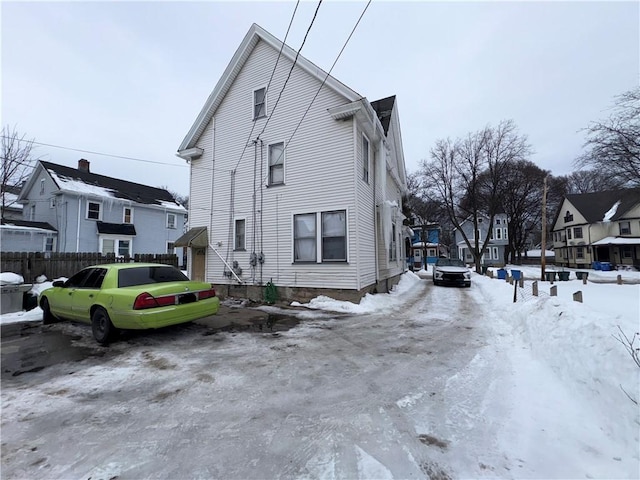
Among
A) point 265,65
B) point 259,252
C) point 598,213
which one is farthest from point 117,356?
point 598,213

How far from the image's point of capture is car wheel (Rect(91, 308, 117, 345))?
5.61 meters

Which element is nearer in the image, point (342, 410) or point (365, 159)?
point (342, 410)

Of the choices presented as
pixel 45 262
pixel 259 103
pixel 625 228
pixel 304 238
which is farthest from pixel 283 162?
pixel 625 228

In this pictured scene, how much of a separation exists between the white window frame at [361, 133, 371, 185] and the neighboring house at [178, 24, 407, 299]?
4 cm

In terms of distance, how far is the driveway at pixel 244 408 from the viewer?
2.45 meters

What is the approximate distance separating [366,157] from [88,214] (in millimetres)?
20852

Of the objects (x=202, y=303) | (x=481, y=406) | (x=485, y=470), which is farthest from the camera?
(x=202, y=303)

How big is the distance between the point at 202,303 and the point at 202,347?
95 cm

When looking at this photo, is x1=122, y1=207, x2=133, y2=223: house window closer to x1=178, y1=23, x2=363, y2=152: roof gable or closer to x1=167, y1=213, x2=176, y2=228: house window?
x1=167, y1=213, x2=176, y2=228: house window

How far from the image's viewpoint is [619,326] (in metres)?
3.84

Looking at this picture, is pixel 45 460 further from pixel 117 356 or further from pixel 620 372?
pixel 620 372

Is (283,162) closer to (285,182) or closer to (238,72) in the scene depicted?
(285,182)

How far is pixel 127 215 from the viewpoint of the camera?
2394 cm

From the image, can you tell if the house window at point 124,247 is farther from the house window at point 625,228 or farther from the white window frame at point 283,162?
the house window at point 625,228
